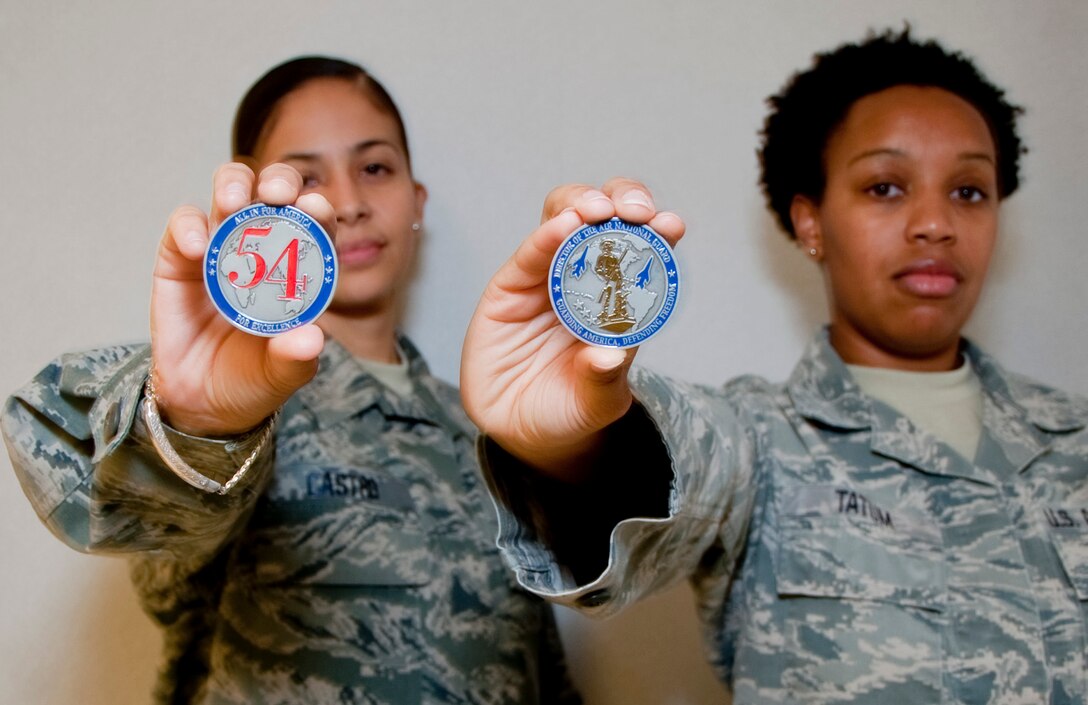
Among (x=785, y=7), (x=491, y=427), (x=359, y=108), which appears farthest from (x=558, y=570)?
(x=785, y=7)

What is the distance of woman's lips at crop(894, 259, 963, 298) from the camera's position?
4.10 feet

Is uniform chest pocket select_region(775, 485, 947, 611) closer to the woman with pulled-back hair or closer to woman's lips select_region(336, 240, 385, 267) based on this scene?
the woman with pulled-back hair

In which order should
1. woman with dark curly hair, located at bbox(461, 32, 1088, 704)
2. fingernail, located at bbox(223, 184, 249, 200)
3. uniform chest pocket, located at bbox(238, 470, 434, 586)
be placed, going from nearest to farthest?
fingernail, located at bbox(223, 184, 249, 200) < woman with dark curly hair, located at bbox(461, 32, 1088, 704) < uniform chest pocket, located at bbox(238, 470, 434, 586)

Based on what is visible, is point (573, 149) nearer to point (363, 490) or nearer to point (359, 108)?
point (359, 108)

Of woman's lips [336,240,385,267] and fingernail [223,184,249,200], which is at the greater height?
fingernail [223,184,249,200]

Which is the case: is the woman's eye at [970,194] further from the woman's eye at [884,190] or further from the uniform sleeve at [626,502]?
the uniform sleeve at [626,502]

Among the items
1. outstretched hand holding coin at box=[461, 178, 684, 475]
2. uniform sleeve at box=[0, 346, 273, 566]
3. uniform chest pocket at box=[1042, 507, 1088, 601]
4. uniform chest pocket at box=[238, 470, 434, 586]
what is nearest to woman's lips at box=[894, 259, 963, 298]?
uniform chest pocket at box=[1042, 507, 1088, 601]

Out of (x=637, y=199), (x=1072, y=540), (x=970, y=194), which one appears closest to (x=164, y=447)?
(x=637, y=199)

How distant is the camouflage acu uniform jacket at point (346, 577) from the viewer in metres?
1.10

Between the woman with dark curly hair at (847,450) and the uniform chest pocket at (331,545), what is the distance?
0.30 metres

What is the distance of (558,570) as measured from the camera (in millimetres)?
915

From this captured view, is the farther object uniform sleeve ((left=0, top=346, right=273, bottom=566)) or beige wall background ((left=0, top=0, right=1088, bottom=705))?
beige wall background ((left=0, top=0, right=1088, bottom=705))

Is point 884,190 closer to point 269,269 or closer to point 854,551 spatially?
point 854,551

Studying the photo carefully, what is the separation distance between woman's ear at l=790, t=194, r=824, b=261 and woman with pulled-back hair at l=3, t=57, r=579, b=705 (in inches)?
21.8
